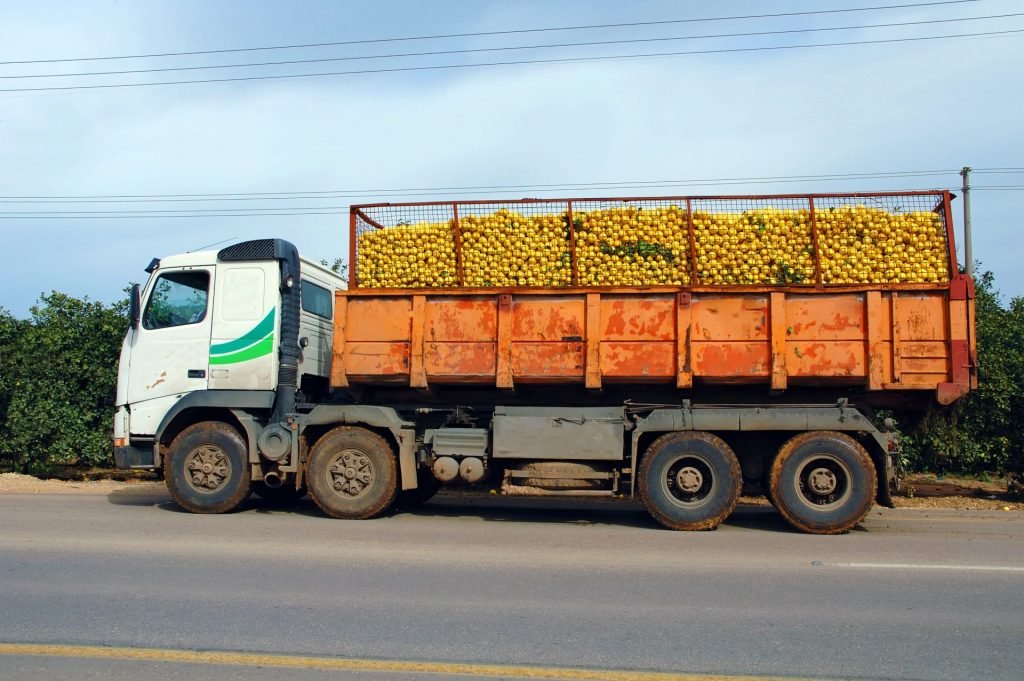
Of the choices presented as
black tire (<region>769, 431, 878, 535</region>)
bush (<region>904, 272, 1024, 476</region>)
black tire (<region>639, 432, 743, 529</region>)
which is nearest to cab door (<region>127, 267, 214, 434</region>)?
black tire (<region>639, 432, 743, 529</region>)

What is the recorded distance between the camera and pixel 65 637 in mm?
5383

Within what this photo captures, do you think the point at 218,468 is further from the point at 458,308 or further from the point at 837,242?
the point at 837,242

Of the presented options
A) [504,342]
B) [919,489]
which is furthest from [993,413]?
[504,342]

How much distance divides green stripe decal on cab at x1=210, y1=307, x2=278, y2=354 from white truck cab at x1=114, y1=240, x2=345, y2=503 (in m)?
0.01

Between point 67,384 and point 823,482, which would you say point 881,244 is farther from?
point 67,384

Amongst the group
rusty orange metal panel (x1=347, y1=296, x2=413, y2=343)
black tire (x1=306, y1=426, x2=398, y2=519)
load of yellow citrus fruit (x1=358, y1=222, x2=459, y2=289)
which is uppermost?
load of yellow citrus fruit (x1=358, y1=222, x2=459, y2=289)

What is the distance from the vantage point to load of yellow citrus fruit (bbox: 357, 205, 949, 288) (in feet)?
31.3

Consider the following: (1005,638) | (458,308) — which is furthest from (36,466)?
(1005,638)

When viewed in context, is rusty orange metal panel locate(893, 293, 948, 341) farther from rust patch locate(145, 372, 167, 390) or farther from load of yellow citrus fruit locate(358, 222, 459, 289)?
rust patch locate(145, 372, 167, 390)

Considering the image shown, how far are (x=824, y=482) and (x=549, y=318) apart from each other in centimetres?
341

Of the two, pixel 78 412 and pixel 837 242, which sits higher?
pixel 837 242

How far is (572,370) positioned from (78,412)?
399 inches

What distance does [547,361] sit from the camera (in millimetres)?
9930

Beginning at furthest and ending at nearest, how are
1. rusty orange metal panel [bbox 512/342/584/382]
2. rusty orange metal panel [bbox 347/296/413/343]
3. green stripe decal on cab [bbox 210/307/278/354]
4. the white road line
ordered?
green stripe decal on cab [bbox 210/307/278/354], rusty orange metal panel [bbox 347/296/413/343], rusty orange metal panel [bbox 512/342/584/382], the white road line
